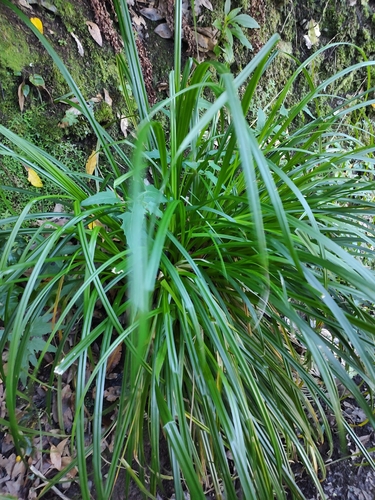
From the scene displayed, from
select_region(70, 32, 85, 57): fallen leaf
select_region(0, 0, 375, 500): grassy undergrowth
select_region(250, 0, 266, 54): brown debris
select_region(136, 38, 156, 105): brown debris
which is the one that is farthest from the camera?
select_region(250, 0, 266, 54): brown debris

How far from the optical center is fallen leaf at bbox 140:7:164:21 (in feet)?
4.33

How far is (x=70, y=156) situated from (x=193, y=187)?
0.49 meters

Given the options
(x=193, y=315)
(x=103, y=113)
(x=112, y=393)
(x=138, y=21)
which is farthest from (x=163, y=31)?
(x=112, y=393)

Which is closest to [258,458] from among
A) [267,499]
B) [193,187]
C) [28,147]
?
[267,499]

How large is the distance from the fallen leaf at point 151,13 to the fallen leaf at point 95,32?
9.6 inches

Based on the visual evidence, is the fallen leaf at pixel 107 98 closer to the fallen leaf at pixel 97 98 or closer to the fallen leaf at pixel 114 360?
the fallen leaf at pixel 97 98

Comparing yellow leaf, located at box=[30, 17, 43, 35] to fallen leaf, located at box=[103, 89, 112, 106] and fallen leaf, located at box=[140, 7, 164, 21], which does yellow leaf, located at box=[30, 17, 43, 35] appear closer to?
fallen leaf, located at box=[103, 89, 112, 106]

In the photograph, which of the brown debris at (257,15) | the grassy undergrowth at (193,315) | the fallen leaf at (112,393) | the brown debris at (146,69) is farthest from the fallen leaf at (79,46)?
the fallen leaf at (112,393)

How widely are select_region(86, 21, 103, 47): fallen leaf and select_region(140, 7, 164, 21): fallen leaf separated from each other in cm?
24

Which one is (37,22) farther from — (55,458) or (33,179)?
(55,458)

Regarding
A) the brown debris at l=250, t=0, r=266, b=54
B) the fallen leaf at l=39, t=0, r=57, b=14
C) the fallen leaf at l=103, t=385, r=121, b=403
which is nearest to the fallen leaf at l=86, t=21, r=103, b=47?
the fallen leaf at l=39, t=0, r=57, b=14

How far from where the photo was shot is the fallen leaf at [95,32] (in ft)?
3.91

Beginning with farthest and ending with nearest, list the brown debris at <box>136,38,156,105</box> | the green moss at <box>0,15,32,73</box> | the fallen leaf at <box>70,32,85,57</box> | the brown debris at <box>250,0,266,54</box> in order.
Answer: the brown debris at <box>250,0,266,54</box>
the brown debris at <box>136,38,156,105</box>
the fallen leaf at <box>70,32,85,57</box>
the green moss at <box>0,15,32,73</box>

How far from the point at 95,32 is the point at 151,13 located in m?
0.29
